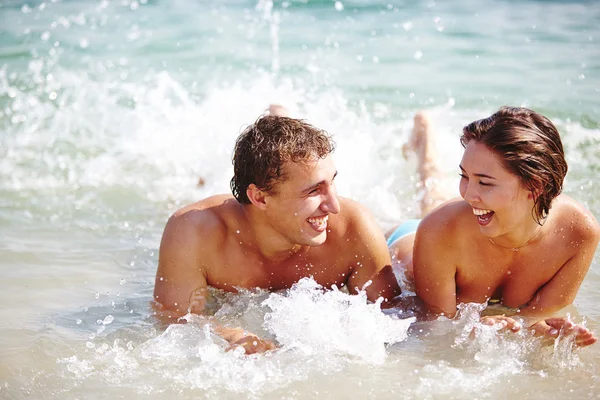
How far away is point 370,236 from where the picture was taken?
194 inches

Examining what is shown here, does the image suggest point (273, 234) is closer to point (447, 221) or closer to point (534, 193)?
point (447, 221)

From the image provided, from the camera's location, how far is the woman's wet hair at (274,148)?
4648mm

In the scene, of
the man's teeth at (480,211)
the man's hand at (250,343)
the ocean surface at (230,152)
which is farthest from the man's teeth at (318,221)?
the man's teeth at (480,211)

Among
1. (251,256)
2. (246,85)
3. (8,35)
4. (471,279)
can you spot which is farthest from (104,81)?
(471,279)

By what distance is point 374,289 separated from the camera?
4.98 meters

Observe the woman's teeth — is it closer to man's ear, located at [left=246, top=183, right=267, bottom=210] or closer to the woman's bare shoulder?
man's ear, located at [left=246, top=183, right=267, bottom=210]

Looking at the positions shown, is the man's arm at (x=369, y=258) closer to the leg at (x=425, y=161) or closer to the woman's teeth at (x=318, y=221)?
the woman's teeth at (x=318, y=221)

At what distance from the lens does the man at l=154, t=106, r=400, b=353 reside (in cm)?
469

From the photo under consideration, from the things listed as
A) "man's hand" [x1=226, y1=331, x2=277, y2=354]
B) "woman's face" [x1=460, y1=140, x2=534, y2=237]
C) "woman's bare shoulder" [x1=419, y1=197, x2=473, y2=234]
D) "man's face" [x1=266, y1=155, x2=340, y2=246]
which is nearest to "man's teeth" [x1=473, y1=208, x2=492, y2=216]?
"woman's face" [x1=460, y1=140, x2=534, y2=237]

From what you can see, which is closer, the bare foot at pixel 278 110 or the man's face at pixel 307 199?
the man's face at pixel 307 199

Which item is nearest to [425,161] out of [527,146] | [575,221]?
[575,221]

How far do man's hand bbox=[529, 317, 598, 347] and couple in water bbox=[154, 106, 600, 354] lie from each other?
0.01 meters

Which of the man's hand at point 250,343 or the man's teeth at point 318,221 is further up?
the man's teeth at point 318,221

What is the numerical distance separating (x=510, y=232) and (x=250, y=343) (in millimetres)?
1579
